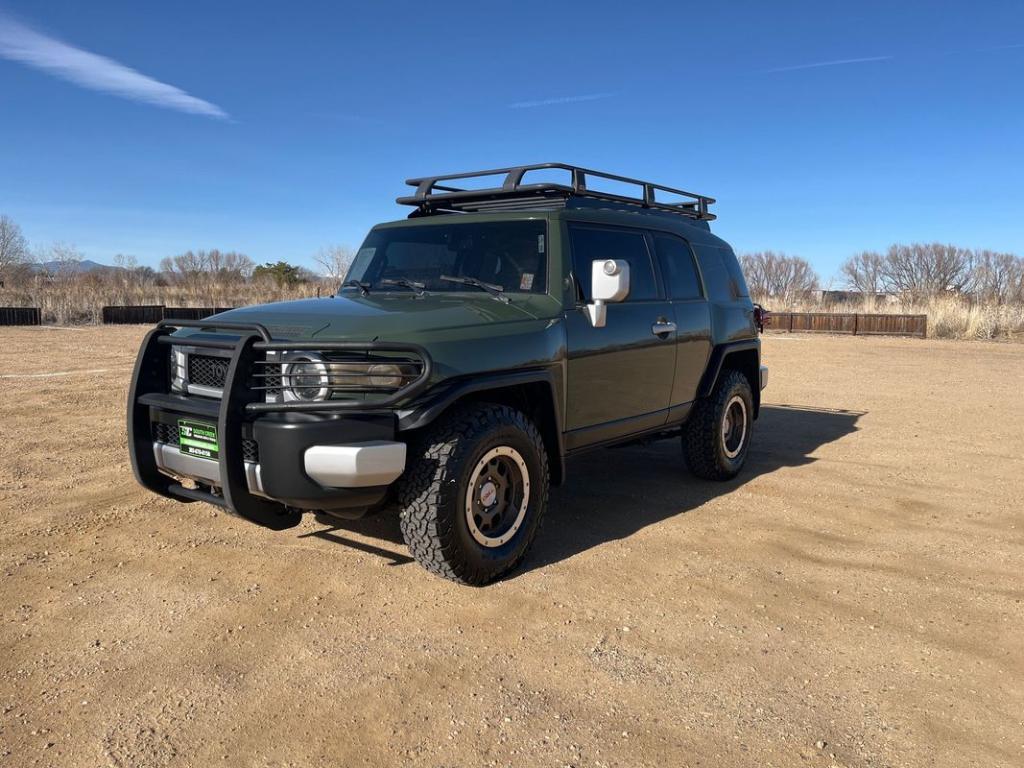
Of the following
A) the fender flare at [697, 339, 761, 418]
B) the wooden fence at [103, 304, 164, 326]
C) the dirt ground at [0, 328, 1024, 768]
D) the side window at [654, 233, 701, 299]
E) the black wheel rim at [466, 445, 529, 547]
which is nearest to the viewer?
the dirt ground at [0, 328, 1024, 768]

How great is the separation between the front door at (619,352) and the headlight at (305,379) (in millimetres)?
1564

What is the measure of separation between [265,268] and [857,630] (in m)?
56.0

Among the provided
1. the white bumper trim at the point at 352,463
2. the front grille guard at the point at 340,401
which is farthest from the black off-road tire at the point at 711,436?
the white bumper trim at the point at 352,463

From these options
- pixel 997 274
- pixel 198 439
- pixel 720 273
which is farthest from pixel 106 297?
pixel 997 274

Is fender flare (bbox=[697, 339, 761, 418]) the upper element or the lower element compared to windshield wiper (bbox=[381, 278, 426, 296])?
lower

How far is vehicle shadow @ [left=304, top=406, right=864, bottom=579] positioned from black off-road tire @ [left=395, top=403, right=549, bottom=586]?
0.37 metres

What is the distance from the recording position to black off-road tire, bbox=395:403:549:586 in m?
3.80

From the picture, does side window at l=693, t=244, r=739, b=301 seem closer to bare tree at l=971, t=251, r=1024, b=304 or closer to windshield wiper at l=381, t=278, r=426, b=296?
windshield wiper at l=381, t=278, r=426, b=296

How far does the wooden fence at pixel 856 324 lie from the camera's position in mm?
25969

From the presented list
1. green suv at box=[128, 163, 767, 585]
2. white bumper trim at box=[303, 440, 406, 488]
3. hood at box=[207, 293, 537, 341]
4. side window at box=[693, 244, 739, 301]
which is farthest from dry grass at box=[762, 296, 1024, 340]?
white bumper trim at box=[303, 440, 406, 488]

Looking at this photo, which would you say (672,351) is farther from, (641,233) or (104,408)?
(104,408)

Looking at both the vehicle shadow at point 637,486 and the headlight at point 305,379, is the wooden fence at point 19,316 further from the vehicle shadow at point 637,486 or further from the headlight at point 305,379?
the headlight at point 305,379

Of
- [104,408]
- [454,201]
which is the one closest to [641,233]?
[454,201]

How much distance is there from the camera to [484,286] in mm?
4738
